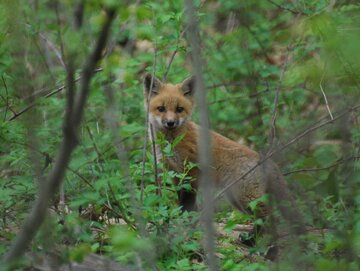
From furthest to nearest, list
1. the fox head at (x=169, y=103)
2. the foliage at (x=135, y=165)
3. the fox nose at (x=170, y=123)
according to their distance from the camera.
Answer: the fox head at (x=169, y=103) → the fox nose at (x=170, y=123) → the foliage at (x=135, y=165)

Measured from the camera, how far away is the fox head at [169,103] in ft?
30.1

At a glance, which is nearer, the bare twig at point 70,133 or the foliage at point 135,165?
the bare twig at point 70,133

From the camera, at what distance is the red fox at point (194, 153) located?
26.8 ft

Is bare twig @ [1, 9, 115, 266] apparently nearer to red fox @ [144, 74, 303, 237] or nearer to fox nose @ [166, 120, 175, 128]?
red fox @ [144, 74, 303, 237]

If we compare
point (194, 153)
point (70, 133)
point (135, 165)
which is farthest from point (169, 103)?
point (70, 133)

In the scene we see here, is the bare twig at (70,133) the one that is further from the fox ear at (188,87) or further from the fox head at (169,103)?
the fox ear at (188,87)

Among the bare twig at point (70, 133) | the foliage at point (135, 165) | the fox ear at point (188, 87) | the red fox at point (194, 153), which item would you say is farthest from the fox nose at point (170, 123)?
the bare twig at point (70, 133)

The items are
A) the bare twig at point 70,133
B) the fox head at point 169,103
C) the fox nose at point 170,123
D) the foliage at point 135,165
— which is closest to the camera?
the bare twig at point 70,133

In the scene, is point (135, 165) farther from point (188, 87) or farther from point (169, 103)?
point (188, 87)

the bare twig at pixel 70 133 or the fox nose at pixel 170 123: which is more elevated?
the fox nose at pixel 170 123

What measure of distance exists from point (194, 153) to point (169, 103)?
2.51ft

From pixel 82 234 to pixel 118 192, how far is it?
0.81 metres

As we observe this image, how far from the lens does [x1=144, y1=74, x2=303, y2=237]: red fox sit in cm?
817

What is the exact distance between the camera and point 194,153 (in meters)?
8.91
